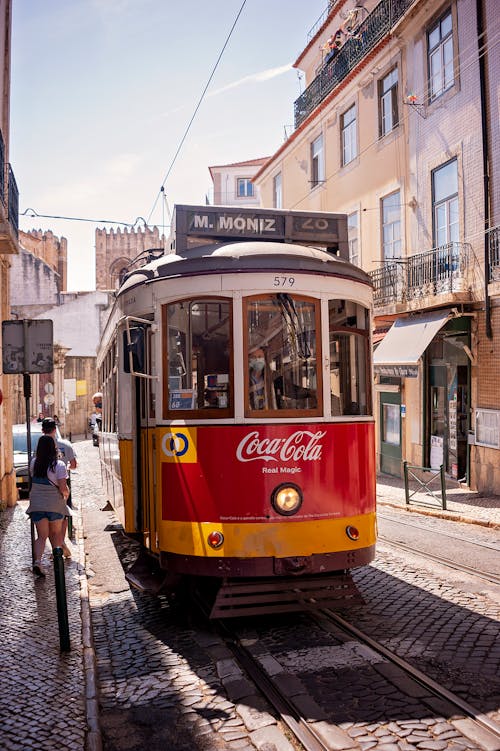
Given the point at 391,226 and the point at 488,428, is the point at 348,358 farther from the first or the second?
the point at 391,226

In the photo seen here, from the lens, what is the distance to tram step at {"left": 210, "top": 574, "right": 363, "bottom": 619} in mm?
6160

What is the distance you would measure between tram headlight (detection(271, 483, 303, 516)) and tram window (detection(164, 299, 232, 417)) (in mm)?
768

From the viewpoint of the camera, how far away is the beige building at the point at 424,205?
51.1ft

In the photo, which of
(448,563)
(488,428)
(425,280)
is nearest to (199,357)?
(448,563)

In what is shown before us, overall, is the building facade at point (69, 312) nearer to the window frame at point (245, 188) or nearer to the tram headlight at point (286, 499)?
the window frame at point (245, 188)

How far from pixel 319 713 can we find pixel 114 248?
7259 centimetres

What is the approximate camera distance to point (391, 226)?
20125mm

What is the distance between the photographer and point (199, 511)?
6219 mm

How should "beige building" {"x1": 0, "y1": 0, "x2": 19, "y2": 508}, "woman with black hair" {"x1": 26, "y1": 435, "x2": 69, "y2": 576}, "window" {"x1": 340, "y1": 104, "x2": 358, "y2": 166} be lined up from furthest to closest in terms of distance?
"window" {"x1": 340, "y1": 104, "x2": 358, "y2": 166} → "beige building" {"x1": 0, "y1": 0, "x2": 19, "y2": 508} → "woman with black hair" {"x1": 26, "y1": 435, "x2": 69, "y2": 576}

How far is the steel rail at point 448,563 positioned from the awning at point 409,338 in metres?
6.15

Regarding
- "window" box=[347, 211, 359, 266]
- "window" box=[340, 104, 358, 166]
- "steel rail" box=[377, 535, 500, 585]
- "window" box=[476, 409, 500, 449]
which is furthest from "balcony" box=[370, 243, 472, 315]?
"steel rail" box=[377, 535, 500, 585]

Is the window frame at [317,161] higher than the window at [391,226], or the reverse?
the window frame at [317,161]

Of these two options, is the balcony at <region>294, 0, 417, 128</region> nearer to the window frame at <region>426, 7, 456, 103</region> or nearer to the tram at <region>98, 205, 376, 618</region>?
the window frame at <region>426, 7, 456, 103</region>

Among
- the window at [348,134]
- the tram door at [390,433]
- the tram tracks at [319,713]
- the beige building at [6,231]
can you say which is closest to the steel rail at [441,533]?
the tram tracks at [319,713]
